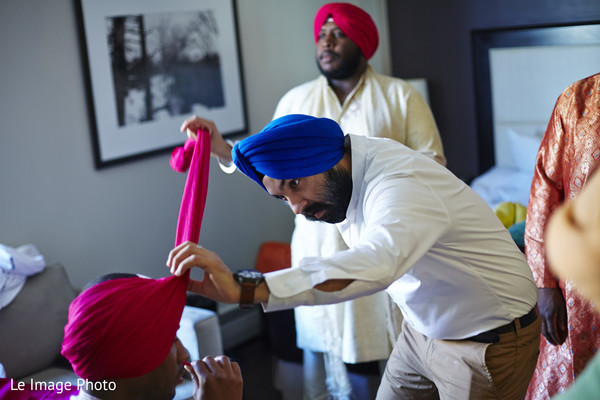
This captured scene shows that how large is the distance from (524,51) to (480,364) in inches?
109

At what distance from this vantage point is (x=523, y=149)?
3971 millimetres

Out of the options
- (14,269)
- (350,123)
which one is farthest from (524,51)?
(14,269)

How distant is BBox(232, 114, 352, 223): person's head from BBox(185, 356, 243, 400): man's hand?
0.42 metres

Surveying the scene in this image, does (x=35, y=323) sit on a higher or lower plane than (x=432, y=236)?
lower

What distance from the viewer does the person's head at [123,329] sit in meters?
1.50

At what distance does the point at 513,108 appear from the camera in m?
4.09

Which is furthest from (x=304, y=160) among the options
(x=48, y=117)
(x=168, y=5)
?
(x=168, y=5)

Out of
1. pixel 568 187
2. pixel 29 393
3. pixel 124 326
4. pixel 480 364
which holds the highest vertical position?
pixel 568 187

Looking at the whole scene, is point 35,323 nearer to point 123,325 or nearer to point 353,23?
point 123,325

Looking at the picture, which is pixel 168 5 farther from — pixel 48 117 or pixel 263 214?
pixel 263 214

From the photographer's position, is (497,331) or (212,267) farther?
(497,331)

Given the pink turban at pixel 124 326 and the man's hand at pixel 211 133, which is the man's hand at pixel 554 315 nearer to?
the man's hand at pixel 211 133

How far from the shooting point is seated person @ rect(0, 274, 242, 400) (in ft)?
4.92

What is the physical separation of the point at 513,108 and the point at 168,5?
2.11m
